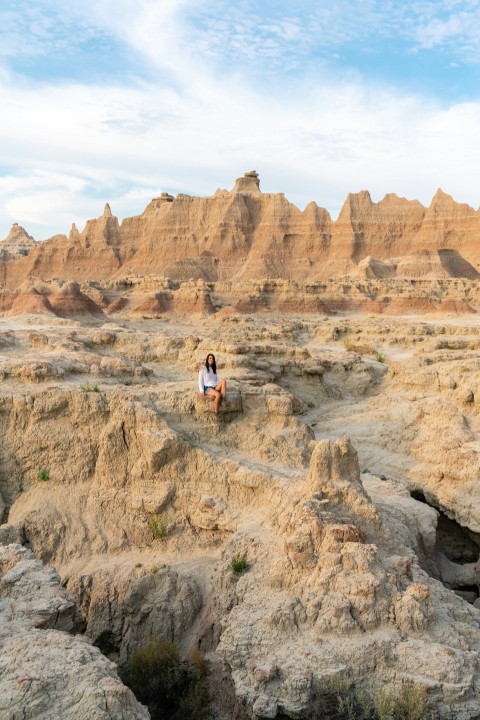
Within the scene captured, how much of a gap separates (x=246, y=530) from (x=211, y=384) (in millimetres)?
2847

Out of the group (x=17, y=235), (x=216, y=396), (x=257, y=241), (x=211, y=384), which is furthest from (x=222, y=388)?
(x=17, y=235)

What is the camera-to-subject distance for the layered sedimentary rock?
62188 millimetres

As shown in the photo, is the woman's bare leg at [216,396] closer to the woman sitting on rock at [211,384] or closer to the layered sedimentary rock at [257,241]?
the woman sitting on rock at [211,384]

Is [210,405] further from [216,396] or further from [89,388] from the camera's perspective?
[89,388]

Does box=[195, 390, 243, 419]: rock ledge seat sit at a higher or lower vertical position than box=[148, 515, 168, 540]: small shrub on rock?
higher

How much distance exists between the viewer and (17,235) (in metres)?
98.8

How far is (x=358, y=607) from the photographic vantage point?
6.08 meters

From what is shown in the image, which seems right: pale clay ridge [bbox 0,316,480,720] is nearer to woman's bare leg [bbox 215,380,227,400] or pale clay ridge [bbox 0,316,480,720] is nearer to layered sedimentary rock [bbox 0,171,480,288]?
woman's bare leg [bbox 215,380,227,400]

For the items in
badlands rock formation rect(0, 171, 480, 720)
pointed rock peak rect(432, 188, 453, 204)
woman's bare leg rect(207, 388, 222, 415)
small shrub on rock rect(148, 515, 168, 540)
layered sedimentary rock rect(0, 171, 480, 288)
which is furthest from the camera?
pointed rock peak rect(432, 188, 453, 204)

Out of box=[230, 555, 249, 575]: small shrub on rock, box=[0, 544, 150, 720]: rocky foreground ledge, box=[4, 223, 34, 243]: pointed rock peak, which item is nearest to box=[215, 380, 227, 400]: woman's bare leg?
box=[230, 555, 249, 575]: small shrub on rock

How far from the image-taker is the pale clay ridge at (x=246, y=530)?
565cm

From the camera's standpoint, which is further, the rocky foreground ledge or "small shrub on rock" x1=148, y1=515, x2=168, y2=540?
"small shrub on rock" x1=148, y1=515, x2=168, y2=540

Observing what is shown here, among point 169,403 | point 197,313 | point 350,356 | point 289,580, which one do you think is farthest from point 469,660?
point 197,313

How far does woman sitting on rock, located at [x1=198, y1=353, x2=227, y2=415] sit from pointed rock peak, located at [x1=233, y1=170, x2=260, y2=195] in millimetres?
64079
